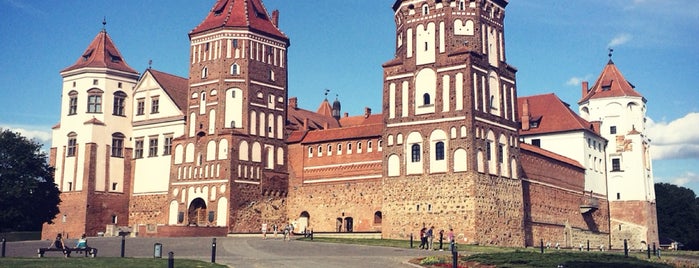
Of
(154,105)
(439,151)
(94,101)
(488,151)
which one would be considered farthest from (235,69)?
(488,151)

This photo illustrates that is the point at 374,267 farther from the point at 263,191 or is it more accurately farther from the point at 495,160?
the point at 263,191

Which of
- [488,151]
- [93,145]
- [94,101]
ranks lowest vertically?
[488,151]

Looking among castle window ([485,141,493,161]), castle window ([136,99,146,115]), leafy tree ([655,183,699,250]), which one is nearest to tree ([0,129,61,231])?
castle window ([136,99,146,115])

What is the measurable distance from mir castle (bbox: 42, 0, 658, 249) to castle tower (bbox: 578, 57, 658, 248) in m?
0.20

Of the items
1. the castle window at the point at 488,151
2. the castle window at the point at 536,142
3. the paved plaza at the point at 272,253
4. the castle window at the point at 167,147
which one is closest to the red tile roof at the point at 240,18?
the castle window at the point at 167,147

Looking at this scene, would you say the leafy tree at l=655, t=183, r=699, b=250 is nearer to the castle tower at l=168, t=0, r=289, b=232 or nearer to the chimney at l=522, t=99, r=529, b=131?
the chimney at l=522, t=99, r=529, b=131

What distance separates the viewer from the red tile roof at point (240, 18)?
63125mm

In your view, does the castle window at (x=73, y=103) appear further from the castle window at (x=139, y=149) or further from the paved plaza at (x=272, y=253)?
the paved plaza at (x=272, y=253)

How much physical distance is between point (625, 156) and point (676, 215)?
24.4 meters

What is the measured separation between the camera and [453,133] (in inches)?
2105

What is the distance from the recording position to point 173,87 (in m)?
69.6

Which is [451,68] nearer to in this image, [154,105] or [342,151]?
[342,151]

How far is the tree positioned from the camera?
5659cm

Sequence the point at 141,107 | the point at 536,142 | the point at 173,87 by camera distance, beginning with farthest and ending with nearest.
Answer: the point at 536,142
the point at 173,87
the point at 141,107
